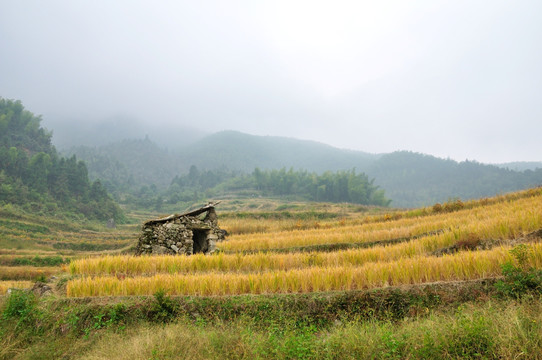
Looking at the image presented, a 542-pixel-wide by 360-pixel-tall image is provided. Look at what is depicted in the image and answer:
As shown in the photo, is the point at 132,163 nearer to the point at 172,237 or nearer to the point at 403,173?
the point at 403,173

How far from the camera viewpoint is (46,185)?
66.1m

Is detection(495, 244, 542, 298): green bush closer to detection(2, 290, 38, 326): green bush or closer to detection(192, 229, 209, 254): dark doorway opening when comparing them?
detection(2, 290, 38, 326): green bush

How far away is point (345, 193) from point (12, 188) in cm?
7711

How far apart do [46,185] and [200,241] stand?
71427 millimetres

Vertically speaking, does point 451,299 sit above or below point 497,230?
below

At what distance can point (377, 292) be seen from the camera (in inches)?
194

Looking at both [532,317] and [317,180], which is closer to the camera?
[532,317]

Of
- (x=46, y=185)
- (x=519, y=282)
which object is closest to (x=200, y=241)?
(x=519, y=282)

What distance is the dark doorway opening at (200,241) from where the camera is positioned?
13.5m

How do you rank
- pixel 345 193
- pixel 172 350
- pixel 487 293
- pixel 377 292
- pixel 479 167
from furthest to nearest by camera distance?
pixel 479 167 < pixel 345 193 < pixel 377 292 < pixel 487 293 < pixel 172 350

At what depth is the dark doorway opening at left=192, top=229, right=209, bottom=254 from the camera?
1347 centimetres

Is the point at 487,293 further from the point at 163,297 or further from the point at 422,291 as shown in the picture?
the point at 163,297

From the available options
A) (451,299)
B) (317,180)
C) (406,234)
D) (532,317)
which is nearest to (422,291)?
(451,299)

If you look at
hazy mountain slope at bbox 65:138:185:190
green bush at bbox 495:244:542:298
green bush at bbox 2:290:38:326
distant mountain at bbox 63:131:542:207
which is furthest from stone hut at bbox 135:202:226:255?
hazy mountain slope at bbox 65:138:185:190
